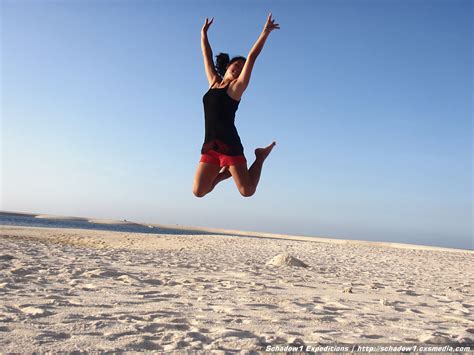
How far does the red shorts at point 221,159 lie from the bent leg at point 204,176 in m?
0.05

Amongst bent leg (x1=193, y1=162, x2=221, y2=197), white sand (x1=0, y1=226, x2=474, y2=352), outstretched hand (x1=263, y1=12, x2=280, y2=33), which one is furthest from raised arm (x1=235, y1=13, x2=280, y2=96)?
white sand (x1=0, y1=226, x2=474, y2=352)

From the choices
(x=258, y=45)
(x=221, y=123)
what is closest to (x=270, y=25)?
(x=258, y=45)

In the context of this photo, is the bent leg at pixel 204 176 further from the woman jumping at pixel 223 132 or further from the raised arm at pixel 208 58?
the raised arm at pixel 208 58

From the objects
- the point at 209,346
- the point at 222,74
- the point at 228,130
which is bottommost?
the point at 209,346

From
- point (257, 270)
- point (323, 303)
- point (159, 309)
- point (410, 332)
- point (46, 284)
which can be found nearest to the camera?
point (410, 332)

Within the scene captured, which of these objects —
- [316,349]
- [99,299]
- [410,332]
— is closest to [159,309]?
[99,299]

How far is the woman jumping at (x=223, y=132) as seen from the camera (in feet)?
15.3

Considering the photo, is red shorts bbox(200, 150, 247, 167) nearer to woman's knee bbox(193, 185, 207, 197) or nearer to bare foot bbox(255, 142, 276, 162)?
woman's knee bbox(193, 185, 207, 197)

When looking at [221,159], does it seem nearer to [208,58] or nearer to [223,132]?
[223,132]

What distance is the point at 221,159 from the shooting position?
4738 millimetres

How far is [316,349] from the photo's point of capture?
306 cm

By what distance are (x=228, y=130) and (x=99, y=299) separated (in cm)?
240

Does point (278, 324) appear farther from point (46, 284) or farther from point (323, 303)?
point (46, 284)

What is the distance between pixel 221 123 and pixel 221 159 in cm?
41
